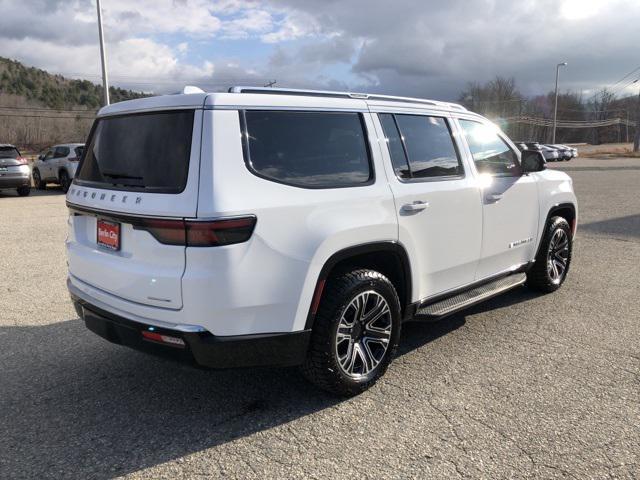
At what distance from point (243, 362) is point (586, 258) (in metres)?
6.02

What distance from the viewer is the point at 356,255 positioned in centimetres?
335

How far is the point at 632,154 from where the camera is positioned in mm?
48219

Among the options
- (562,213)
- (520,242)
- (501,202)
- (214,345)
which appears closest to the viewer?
(214,345)

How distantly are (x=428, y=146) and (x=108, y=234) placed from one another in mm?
2332

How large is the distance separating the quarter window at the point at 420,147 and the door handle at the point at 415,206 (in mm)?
202


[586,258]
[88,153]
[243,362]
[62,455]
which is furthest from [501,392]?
[586,258]

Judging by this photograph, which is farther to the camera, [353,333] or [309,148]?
[353,333]

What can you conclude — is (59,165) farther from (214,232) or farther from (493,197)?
(214,232)

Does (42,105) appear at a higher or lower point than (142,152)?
higher

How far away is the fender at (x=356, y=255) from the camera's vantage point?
3.11m

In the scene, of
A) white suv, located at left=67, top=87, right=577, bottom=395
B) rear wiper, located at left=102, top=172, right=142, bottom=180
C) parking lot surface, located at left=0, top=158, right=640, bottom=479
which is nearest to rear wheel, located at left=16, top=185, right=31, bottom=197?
parking lot surface, located at left=0, top=158, right=640, bottom=479

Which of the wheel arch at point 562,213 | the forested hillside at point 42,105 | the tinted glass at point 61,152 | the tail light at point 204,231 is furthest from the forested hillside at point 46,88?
the tail light at point 204,231

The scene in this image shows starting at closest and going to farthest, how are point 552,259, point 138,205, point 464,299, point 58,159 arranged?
point 138,205 < point 464,299 < point 552,259 < point 58,159

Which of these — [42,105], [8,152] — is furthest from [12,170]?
[42,105]
